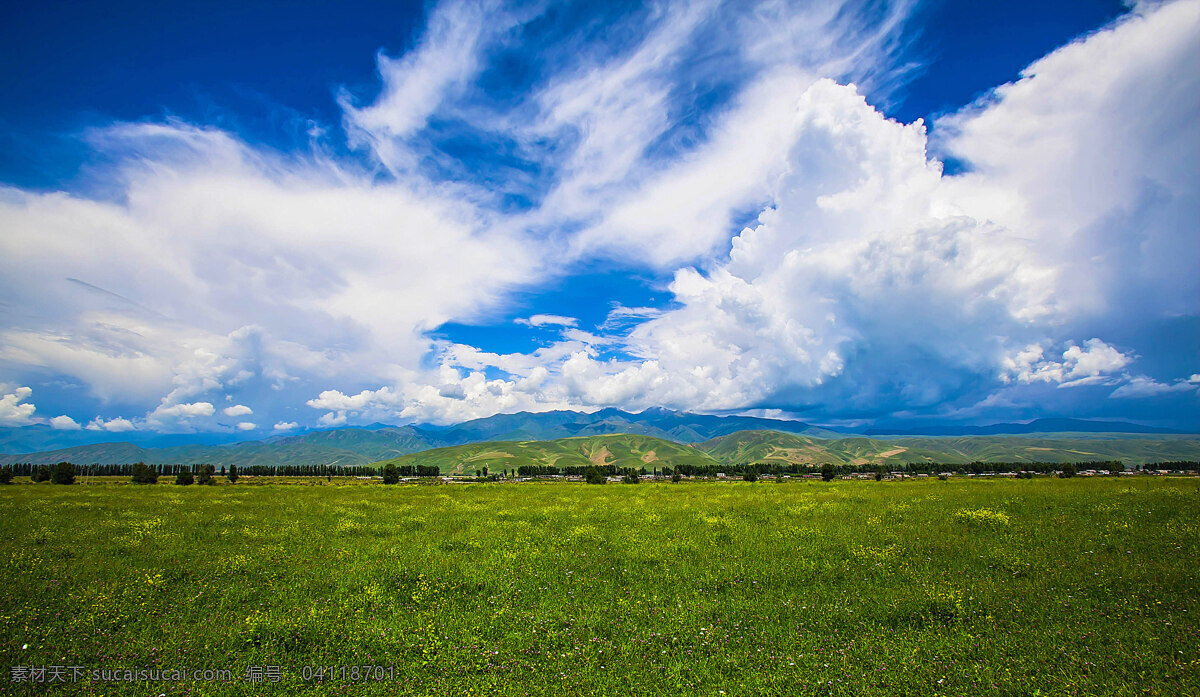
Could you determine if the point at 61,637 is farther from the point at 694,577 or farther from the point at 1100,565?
the point at 1100,565

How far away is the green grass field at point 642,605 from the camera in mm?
10461

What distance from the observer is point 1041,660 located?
1059cm

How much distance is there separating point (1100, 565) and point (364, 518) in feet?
115

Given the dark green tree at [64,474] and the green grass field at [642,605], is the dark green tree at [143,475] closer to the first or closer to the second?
the dark green tree at [64,474]

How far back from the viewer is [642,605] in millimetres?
14562

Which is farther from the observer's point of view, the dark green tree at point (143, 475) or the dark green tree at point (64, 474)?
the dark green tree at point (143, 475)

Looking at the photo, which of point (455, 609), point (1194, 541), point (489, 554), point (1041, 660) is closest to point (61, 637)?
point (455, 609)

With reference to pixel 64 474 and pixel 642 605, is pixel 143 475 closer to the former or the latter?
pixel 64 474

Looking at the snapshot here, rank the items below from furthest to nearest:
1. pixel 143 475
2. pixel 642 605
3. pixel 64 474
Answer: pixel 143 475
pixel 64 474
pixel 642 605

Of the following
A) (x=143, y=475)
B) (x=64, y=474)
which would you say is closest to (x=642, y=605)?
(x=64, y=474)

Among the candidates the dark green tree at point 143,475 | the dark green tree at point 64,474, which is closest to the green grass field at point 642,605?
the dark green tree at point 64,474

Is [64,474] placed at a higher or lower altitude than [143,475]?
higher

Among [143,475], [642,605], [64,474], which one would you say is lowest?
[143,475]

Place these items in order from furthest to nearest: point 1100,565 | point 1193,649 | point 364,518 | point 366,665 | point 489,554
→ point 364,518 → point 489,554 → point 1100,565 → point 366,665 → point 1193,649
